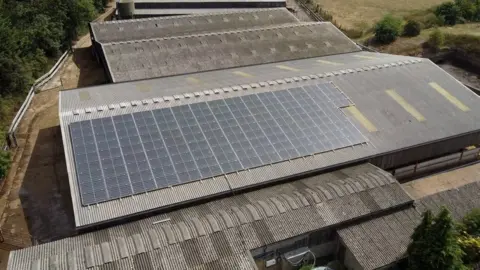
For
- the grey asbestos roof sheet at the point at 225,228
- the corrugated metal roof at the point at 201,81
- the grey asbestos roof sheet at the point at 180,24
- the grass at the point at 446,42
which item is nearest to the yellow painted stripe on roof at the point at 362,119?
the grey asbestos roof sheet at the point at 225,228

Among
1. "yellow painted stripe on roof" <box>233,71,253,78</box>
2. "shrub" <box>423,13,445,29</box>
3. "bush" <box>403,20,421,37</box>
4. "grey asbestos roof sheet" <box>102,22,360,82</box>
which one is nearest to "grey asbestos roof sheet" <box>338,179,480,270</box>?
"yellow painted stripe on roof" <box>233,71,253,78</box>

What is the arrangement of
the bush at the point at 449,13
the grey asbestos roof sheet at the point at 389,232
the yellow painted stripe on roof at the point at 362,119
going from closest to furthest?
1. the grey asbestos roof sheet at the point at 389,232
2. the yellow painted stripe on roof at the point at 362,119
3. the bush at the point at 449,13

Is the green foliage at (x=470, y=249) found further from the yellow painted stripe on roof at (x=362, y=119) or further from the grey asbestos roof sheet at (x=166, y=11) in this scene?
the grey asbestos roof sheet at (x=166, y=11)

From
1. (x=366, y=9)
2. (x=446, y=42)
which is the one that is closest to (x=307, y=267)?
(x=446, y=42)

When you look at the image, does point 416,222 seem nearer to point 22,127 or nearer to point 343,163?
point 343,163

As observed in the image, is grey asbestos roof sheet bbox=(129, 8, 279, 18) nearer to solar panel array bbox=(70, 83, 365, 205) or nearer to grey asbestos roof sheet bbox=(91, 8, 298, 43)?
grey asbestos roof sheet bbox=(91, 8, 298, 43)

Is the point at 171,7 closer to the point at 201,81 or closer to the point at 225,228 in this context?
the point at 201,81
